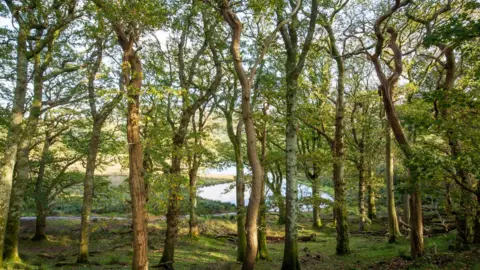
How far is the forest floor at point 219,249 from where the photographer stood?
12383 mm

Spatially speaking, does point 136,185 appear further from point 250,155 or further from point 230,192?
point 230,192

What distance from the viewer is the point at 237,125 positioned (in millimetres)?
17688

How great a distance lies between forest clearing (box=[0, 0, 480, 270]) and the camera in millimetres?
9891

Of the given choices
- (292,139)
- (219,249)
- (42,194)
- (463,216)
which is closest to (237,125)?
(292,139)

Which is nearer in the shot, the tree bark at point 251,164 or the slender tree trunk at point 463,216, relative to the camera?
the tree bark at point 251,164

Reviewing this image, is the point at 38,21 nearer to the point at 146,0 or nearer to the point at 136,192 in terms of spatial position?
the point at 146,0

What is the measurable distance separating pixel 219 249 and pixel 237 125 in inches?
357

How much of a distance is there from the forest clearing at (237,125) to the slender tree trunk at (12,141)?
0.04 m

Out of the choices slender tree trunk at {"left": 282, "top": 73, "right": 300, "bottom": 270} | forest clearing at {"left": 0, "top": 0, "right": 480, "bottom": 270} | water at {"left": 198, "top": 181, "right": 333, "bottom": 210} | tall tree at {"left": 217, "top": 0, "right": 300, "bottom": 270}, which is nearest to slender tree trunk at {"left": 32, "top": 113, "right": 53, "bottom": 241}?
forest clearing at {"left": 0, "top": 0, "right": 480, "bottom": 270}

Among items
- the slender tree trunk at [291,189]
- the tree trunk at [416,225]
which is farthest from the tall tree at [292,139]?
the tree trunk at [416,225]

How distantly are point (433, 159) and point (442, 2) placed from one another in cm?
1087

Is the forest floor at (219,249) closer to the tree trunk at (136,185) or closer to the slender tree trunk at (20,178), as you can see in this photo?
the slender tree trunk at (20,178)

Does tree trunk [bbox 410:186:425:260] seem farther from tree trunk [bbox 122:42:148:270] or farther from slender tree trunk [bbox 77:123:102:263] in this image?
slender tree trunk [bbox 77:123:102:263]

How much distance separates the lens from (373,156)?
27.3 m
